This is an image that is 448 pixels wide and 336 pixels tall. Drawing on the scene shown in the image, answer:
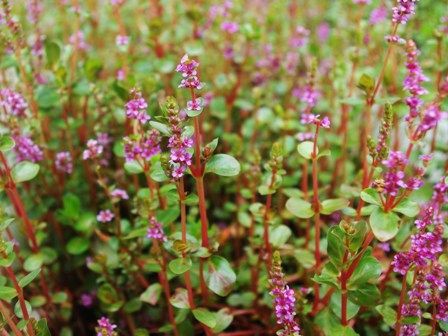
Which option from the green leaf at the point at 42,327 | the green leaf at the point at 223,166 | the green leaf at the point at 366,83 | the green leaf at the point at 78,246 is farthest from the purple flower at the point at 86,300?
the green leaf at the point at 366,83

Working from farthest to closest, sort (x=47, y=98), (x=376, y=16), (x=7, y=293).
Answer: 1. (x=376, y=16)
2. (x=47, y=98)
3. (x=7, y=293)

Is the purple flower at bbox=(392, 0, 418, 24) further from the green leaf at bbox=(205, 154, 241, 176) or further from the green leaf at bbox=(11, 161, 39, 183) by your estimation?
the green leaf at bbox=(11, 161, 39, 183)

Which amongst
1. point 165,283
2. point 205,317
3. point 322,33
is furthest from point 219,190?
point 322,33

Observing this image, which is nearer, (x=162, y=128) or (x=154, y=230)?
→ (x=162, y=128)

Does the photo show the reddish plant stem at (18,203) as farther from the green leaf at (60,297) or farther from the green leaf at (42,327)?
the green leaf at (42,327)

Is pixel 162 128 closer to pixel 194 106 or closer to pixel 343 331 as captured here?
pixel 194 106

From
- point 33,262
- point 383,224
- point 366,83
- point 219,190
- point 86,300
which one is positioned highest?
point 366,83

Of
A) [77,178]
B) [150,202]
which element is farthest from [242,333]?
[77,178]
